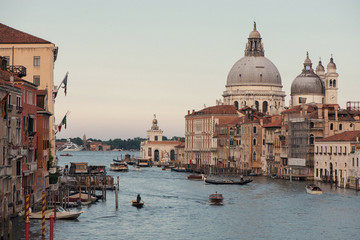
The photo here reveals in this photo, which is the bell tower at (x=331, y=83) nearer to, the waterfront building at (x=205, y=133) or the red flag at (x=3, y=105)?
the waterfront building at (x=205, y=133)

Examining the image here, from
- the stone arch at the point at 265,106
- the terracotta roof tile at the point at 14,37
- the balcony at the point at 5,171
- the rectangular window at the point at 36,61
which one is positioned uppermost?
the stone arch at the point at 265,106

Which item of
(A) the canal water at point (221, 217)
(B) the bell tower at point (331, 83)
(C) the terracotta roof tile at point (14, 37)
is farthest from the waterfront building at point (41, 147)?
(B) the bell tower at point (331, 83)

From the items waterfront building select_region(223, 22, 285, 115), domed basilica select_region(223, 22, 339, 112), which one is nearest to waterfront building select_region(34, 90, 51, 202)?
domed basilica select_region(223, 22, 339, 112)

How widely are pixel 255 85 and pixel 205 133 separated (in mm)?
22420

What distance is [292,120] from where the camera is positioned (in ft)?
358

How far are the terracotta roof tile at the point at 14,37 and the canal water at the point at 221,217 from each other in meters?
13.0

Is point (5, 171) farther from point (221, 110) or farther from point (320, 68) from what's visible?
point (320, 68)

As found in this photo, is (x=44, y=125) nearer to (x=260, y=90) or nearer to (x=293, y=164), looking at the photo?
(x=293, y=164)

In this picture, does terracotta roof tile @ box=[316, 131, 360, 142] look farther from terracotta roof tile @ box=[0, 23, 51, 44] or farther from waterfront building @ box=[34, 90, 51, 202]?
waterfront building @ box=[34, 90, 51, 202]

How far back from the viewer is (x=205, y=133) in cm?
15950

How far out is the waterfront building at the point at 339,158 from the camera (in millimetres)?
84375

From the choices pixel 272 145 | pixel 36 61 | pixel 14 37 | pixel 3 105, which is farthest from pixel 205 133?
pixel 3 105

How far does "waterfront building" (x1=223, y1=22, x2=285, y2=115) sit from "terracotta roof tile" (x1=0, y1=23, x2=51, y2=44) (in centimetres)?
11045

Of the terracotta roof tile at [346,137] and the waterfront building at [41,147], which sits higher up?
the terracotta roof tile at [346,137]
